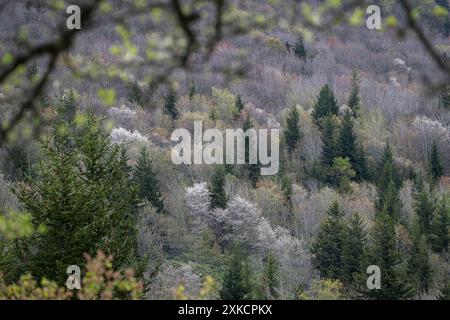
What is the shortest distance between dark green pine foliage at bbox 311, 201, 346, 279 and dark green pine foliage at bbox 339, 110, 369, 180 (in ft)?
27.3

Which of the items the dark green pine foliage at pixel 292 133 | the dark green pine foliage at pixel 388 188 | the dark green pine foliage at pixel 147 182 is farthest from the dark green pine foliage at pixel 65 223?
the dark green pine foliage at pixel 292 133

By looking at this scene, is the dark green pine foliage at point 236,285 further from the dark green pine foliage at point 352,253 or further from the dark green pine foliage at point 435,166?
the dark green pine foliage at point 435,166

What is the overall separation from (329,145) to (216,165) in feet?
20.1

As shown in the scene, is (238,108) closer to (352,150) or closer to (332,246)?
(352,150)

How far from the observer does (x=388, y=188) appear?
846 inches

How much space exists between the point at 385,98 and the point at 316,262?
17573mm

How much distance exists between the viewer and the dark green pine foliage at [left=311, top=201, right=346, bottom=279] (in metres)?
17.0

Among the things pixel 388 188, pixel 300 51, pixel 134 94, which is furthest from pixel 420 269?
pixel 300 51

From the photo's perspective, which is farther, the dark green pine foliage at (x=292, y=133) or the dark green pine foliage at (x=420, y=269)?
the dark green pine foliage at (x=292, y=133)

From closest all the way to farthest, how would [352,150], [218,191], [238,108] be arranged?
[218,191] → [352,150] → [238,108]

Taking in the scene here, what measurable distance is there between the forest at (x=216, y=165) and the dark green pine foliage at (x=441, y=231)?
0.06 meters

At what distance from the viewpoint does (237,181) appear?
74.2 ft

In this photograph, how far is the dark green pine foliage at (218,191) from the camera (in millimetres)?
20938
